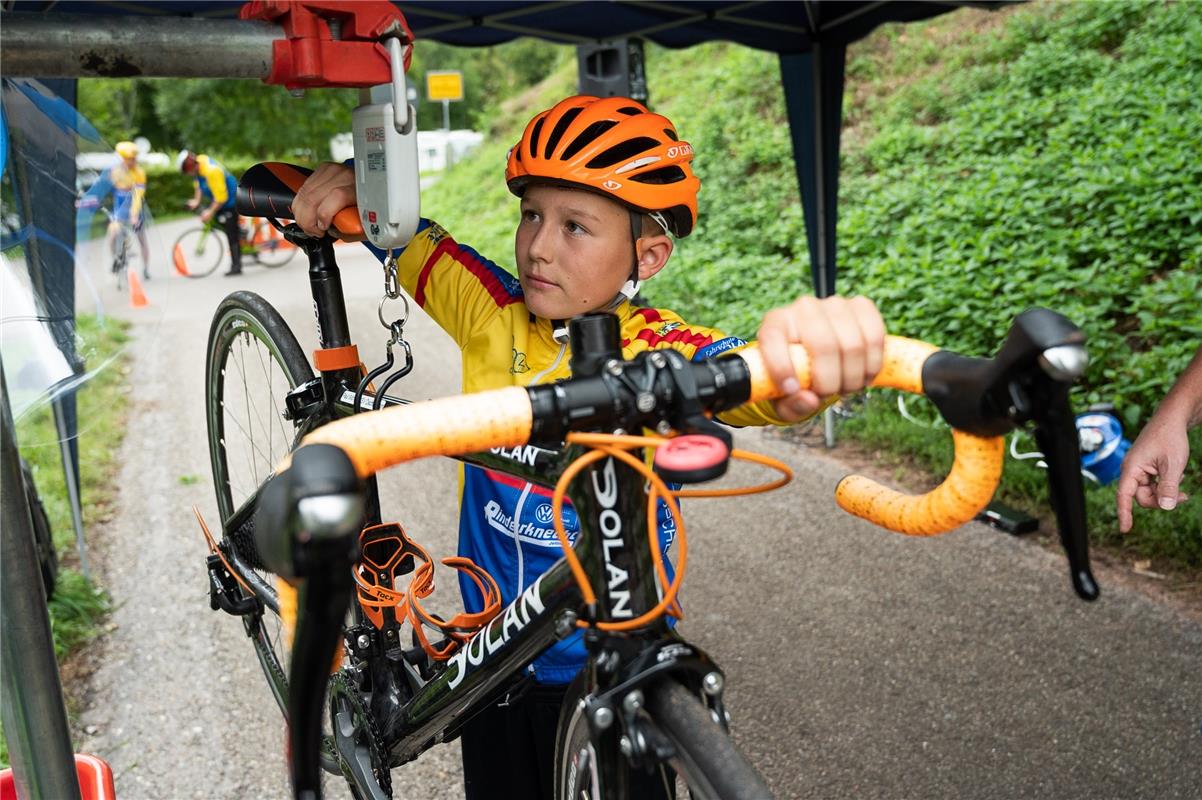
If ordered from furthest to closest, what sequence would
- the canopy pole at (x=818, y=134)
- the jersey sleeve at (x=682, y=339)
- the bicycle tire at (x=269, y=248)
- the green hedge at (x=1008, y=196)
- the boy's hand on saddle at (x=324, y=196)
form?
the bicycle tire at (x=269, y=248), the green hedge at (x=1008, y=196), the canopy pole at (x=818, y=134), the boy's hand on saddle at (x=324, y=196), the jersey sleeve at (x=682, y=339)

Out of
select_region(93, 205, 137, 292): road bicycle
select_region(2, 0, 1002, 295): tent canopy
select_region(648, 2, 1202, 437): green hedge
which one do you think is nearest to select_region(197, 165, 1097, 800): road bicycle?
select_region(93, 205, 137, 292): road bicycle

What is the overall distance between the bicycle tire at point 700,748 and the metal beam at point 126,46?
3.48 ft

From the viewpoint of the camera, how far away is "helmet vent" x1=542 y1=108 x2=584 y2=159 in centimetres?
182

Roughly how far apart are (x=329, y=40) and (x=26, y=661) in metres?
1.04

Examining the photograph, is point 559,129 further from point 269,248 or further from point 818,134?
point 269,248

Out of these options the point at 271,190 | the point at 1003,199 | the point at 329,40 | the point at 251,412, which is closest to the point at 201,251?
the point at 1003,199

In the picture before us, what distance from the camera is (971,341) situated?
20.5ft

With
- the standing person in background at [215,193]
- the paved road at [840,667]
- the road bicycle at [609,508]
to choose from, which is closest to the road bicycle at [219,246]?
the standing person in background at [215,193]

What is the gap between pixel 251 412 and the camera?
111 inches

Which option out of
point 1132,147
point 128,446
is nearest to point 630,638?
point 128,446

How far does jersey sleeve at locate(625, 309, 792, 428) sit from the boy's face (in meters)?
0.13

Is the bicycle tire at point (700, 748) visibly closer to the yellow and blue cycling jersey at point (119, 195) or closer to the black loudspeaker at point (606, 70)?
the yellow and blue cycling jersey at point (119, 195)

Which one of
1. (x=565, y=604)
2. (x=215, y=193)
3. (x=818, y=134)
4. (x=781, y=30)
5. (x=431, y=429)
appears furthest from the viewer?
(x=215, y=193)

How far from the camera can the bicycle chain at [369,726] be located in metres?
2.09
